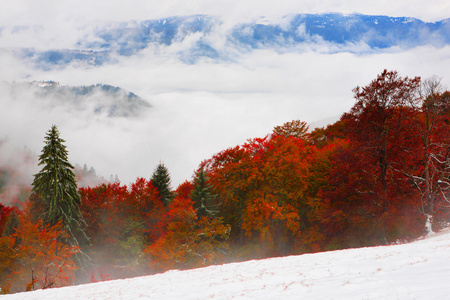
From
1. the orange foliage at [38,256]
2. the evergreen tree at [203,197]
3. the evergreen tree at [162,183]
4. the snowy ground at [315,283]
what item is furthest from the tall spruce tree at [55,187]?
the snowy ground at [315,283]

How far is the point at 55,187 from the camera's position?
23516 millimetres

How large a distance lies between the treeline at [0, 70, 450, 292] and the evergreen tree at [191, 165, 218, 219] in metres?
0.14

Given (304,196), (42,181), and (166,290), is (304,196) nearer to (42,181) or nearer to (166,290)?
(166,290)

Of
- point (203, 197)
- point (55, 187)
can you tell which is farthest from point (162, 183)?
point (55, 187)

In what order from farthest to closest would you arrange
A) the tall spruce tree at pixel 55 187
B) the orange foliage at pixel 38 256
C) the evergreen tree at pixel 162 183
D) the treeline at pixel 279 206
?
the evergreen tree at pixel 162 183
the tall spruce tree at pixel 55 187
the orange foliage at pixel 38 256
the treeline at pixel 279 206

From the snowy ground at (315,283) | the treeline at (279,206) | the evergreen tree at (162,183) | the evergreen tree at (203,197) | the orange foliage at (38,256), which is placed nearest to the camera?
the snowy ground at (315,283)

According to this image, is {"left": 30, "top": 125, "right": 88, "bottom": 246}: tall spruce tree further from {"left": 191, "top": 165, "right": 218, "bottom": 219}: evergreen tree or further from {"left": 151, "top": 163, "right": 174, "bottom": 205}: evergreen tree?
{"left": 151, "top": 163, "right": 174, "bottom": 205}: evergreen tree

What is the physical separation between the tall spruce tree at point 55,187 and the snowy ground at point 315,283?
13964 millimetres

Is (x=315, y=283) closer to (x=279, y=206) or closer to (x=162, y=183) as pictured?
(x=279, y=206)

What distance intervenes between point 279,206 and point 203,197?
7481 mm

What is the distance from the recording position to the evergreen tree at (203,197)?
26.4m

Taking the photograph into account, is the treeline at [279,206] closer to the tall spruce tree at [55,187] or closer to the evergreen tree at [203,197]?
the evergreen tree at [203,197]

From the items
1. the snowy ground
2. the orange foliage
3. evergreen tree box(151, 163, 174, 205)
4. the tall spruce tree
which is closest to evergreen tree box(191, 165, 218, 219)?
evergreen tree box(151, 163, 174, 205)

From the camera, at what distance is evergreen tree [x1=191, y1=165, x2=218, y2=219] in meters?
26.4
